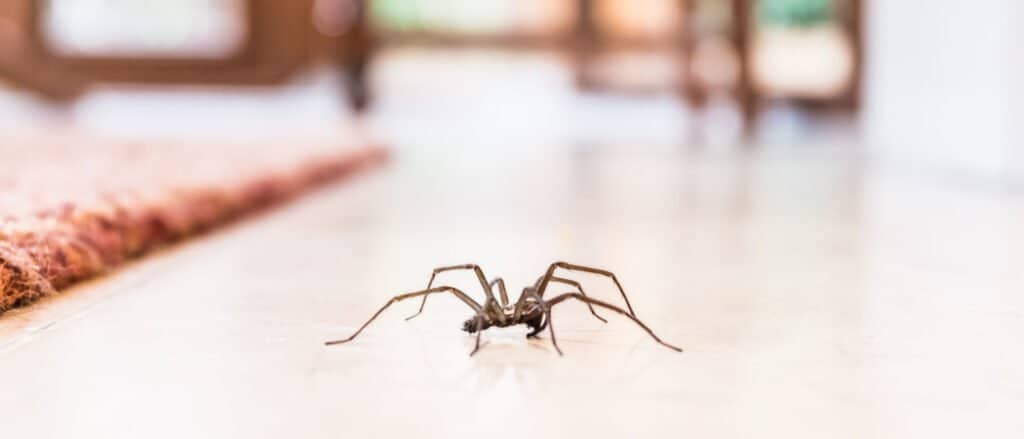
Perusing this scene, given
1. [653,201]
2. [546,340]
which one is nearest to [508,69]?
[653,201]

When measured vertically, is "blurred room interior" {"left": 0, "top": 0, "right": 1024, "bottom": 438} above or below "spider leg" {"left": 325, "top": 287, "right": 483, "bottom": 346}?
below

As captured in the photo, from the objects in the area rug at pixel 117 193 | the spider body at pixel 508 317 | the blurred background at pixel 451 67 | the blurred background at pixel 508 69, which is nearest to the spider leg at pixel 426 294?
the spider body at pixel 508 317

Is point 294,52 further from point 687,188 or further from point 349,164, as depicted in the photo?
point 687,188

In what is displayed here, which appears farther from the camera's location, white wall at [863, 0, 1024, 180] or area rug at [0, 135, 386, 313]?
white wall at [863, 0, 1024, 180]

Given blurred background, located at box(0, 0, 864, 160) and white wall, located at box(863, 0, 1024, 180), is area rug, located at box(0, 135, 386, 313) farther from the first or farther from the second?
blurred background, located at box(0, 0, 864, 160)

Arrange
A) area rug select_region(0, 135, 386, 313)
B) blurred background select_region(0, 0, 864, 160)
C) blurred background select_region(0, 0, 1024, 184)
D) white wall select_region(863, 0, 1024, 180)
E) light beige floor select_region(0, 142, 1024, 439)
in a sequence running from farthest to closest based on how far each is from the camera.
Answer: blurred background select_region(0, 0, 864, 160)
blurred background select_region(0, 0, 1024, 184)
white wall select_region(863, 0, 1024, 180)
area rug select_region(0, 135, 386, 313)
light beige floor select_region(0, 142, 1024, 439)

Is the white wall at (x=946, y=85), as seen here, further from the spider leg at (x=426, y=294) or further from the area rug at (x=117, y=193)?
the spider leg at (x=426, y=294)

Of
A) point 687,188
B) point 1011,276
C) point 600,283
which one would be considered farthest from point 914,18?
point 600,283

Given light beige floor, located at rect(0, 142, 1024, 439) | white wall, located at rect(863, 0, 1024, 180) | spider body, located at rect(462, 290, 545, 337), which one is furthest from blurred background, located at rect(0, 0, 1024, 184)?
spider body, located at rect(462, 290, 545, 337)
